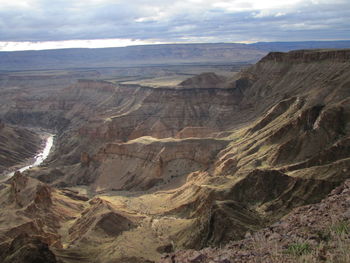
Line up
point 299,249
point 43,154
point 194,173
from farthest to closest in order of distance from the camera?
point 43,154
point 194,173
point 299,249

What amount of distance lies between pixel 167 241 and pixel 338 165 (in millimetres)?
16952

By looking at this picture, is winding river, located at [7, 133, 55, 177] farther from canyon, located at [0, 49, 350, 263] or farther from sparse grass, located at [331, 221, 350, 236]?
sparse grass, located at [331, 221, 350, 236]

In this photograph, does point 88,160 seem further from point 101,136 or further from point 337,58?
point 337,58

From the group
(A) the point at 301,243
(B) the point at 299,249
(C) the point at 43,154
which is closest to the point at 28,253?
(A) the point at 301,243

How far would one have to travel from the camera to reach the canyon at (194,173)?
3894 cm

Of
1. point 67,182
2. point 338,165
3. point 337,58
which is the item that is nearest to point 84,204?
point 67,182

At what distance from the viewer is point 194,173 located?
70000 millimetres

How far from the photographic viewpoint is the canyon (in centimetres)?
3894

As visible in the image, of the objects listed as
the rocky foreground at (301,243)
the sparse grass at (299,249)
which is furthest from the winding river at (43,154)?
the sparse grass at (299,249)

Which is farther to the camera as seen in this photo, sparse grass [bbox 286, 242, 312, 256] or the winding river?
the winding river

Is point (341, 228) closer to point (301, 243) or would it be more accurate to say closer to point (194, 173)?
point (301, 243)

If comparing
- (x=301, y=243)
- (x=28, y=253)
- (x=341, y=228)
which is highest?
(x=341, y=228)

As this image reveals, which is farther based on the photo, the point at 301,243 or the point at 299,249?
the point at 301,243

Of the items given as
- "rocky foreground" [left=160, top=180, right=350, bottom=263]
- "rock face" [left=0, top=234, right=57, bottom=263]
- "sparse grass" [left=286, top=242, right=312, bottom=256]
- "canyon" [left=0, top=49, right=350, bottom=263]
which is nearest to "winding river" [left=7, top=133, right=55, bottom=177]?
"canyon" [left=0, top=49, right=350, bottom=263]
